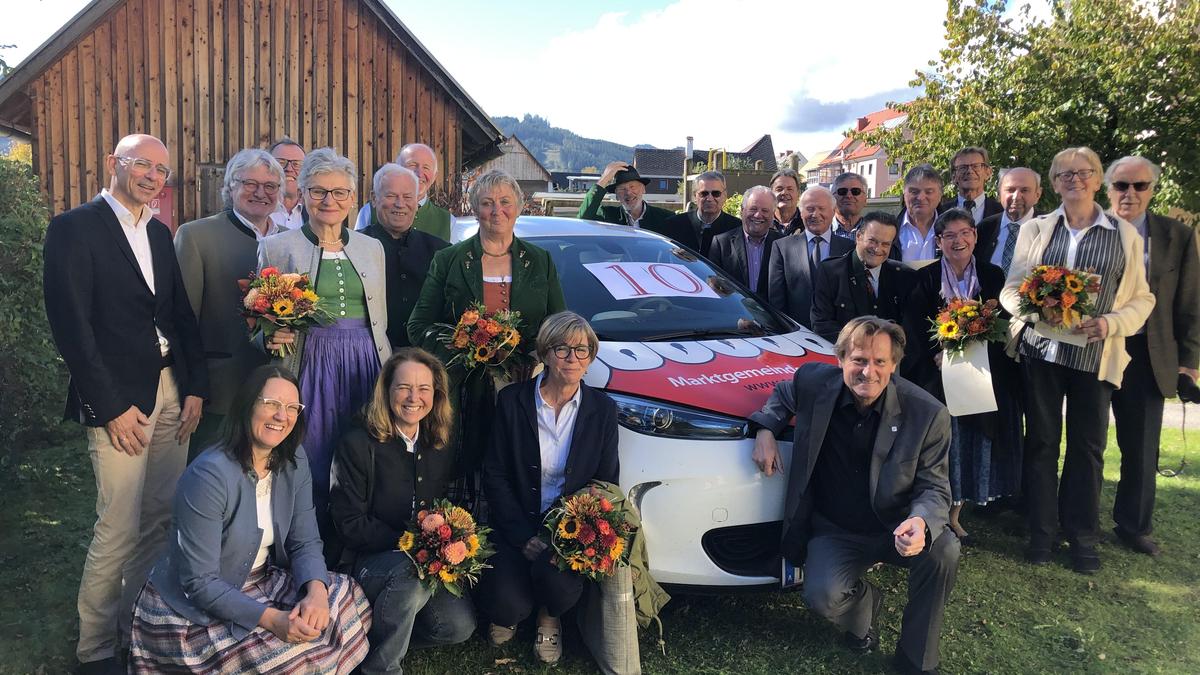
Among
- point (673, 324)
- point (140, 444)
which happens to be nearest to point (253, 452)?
point (140, 444)

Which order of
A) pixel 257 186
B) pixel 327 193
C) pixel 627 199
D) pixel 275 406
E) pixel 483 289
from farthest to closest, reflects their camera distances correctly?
pixel 627 199 → pixel 257 186 → pixel 483 289 → pixel 327 193 → pixel 275 406

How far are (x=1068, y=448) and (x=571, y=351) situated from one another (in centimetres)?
301

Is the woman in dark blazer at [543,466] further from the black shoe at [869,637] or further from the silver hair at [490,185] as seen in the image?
the black shoe at [869,637]

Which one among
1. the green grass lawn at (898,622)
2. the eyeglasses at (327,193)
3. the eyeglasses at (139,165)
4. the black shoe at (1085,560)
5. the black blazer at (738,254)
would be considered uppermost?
the eyeglasses at (139,165)

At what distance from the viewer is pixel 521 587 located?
10.5 ft

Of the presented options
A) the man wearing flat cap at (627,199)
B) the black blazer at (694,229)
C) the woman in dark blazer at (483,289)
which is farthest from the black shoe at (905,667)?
the man wearing flat cap at (627,199)

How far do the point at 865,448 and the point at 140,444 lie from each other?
2.93 m

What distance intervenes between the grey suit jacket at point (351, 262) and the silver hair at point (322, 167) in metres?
0.23

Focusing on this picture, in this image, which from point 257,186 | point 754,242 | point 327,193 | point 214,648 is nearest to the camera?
point 214,648

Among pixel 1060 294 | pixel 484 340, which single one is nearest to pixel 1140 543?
pixel 1060 294

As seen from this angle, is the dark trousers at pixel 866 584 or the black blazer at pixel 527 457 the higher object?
the black blazer at pixel 527 457

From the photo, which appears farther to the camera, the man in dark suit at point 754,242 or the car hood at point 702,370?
the man in dark suit at point 754,242

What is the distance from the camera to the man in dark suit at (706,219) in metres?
6.19

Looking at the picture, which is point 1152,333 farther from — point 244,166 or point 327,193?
point 244,166
